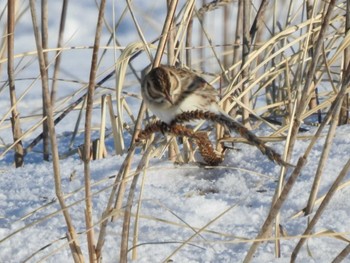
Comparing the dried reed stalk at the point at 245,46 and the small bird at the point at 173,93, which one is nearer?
the small bird at the point at 173,93

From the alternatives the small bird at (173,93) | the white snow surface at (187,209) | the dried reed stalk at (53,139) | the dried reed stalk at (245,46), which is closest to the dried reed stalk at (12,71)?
the white snow surface at (187,209)

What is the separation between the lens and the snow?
1880mm

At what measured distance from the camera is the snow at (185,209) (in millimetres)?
1880

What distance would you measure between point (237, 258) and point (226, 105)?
88cm

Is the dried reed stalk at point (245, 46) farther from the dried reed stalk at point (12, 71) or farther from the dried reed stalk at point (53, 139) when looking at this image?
the dried reed stalk at point (53, 139)

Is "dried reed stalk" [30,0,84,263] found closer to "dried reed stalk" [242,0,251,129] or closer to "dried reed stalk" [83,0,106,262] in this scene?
"dried reed stalk" [83,0,106,262]

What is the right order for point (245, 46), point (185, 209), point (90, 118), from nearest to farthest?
1. point (90, 118)
2. point (185, 209)
3. point (245, 46)

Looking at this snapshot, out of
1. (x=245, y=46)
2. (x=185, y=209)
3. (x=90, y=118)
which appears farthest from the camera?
(x=245, y=46)

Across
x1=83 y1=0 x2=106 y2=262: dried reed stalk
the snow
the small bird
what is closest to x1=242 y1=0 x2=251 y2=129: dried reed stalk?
the snow

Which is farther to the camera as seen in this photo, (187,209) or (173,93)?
(173,93)

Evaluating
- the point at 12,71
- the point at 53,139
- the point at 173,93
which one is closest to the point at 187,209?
the point at 173,93

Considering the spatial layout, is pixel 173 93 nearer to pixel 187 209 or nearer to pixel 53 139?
pixel 187 209

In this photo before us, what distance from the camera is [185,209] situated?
2.13 metres

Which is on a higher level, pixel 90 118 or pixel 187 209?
pixel 90 118
